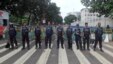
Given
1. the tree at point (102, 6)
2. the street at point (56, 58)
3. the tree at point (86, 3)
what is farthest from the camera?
the tree at point (86, 3)

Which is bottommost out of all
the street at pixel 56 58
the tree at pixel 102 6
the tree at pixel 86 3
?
the street at pixel 56 58

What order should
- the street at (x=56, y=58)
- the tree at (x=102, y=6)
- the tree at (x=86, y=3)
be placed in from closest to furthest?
1. the street at (x=56, y=58)
2. the tree at (x=102, y=6)
3. the tree at (x=86, y=3)

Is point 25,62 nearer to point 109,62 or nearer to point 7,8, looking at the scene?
point 109,62

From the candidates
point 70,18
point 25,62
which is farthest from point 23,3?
point 70,18

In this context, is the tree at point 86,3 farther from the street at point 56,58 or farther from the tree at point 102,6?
the street at point 56,58

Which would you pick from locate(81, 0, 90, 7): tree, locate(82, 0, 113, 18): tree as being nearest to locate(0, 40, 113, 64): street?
locate(82, 0, 113, 18): tree

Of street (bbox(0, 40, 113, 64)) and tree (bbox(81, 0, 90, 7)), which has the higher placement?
tree (bbox(81, 0, 90, 7))

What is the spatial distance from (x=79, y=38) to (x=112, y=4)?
94.3 feet

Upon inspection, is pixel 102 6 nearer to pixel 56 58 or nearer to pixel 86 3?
pixel 86 3

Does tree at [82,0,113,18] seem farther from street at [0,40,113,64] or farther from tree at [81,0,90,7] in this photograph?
street at [0,40,113,64]

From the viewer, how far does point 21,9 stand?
2857 inches

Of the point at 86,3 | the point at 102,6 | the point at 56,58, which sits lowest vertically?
the point at 56,58

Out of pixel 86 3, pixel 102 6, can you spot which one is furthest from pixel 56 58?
pixel 86 3

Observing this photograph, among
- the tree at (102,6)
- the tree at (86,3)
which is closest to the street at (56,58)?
the tree at (102,6)
